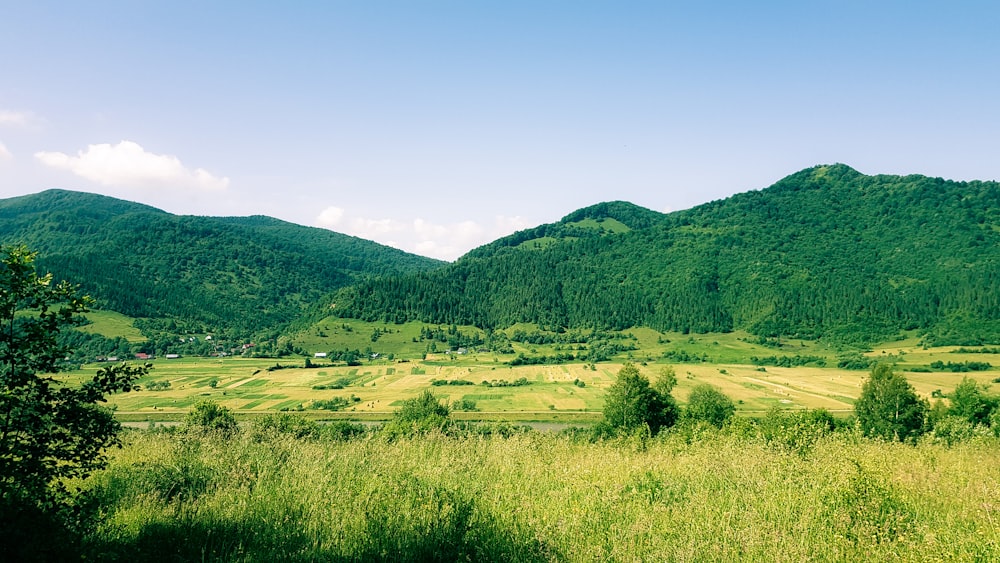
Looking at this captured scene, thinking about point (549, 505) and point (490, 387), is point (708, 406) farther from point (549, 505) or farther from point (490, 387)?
point (490, 387)

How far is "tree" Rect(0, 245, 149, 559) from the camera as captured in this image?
5031 millimetres

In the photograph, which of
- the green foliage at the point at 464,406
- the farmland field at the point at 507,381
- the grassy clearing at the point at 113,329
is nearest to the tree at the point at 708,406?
the farmland field at the point at 507,381

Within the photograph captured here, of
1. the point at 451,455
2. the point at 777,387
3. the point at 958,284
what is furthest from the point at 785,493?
the point at 958,284

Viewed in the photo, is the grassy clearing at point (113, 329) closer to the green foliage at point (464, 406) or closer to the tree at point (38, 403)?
the green foliage at point (464, 406)

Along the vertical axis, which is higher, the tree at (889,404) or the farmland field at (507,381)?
the tree at (889,404)

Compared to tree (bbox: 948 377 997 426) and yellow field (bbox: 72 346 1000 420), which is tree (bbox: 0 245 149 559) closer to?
tree (bbox: 948 377 997 426)

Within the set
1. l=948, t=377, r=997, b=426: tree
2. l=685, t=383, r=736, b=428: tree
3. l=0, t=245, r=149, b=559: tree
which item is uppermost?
l=0, t=245, r=149, b=559: tree

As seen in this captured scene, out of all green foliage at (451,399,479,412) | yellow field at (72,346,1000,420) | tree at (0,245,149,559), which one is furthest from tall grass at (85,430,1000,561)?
green foliage at (451,399,479,412)

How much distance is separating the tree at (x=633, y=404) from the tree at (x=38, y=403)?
36.7 metres

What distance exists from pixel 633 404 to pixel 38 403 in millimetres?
37820

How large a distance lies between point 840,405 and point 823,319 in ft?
432

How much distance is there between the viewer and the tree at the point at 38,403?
5031 millimetres

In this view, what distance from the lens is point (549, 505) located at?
6.71 meters

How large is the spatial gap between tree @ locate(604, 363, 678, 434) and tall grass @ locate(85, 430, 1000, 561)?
98.4 ft
